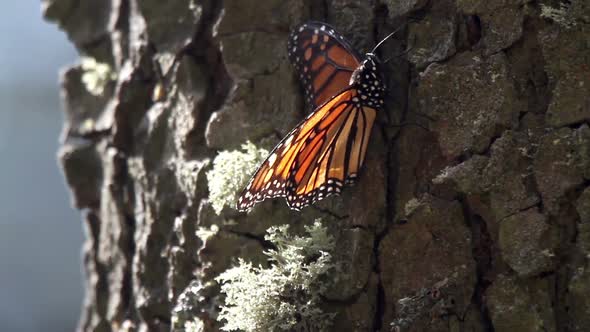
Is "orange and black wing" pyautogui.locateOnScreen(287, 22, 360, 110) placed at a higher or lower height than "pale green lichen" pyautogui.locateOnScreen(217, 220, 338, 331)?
higher

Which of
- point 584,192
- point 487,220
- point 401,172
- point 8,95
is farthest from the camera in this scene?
point 8,95

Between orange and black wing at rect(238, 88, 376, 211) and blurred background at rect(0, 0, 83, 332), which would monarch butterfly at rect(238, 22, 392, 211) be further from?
blurred background at rect(0, 0, 83, 332)

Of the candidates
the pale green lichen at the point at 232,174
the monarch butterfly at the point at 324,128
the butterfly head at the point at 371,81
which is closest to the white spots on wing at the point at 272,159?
the monarch butterfly at the point at 324,128

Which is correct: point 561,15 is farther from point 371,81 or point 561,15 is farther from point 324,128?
point 324,128

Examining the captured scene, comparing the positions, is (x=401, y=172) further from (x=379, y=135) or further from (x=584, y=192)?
(x=584, y=192)

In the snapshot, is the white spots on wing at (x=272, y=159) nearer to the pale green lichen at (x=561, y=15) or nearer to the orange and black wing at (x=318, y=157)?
the orange and black wing at (x=318, y=157)

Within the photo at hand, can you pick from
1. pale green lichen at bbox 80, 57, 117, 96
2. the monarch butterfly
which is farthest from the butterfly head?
pale green lichen at bbox 80, 57, 117, 96

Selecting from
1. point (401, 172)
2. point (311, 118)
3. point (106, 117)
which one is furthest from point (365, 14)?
point (106, 117)
